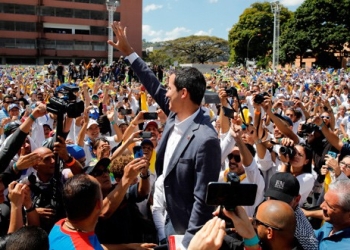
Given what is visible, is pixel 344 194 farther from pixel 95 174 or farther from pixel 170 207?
pixel 95 174

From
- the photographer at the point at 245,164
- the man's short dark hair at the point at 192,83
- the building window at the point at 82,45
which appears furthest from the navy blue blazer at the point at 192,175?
the building window at the point at 82,45

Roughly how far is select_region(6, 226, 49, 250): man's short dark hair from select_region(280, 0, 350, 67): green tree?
39833 mm

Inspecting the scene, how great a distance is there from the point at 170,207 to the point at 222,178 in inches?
57.4

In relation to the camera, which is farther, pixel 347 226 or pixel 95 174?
pixel 95 174

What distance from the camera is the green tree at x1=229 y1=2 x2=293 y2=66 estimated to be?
51969mm

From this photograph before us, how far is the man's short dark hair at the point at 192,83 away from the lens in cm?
243

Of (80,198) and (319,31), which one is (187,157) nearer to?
(80,198)

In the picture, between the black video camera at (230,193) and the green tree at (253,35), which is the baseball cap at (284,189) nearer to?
the black video camera at (230,193)

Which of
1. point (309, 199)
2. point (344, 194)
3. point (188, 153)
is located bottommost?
point (309, 199)

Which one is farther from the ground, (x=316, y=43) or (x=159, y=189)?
(x=316, y=43)

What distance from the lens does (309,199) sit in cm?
405

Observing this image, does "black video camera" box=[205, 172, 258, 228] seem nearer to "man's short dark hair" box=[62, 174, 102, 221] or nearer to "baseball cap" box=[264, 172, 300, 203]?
"man's short dark hair" box=[62, 174, 102, 221]

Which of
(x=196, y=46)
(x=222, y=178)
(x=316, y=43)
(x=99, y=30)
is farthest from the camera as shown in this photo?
(x=196, y=46)

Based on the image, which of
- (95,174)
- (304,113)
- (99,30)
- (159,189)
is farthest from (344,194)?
(99,30)
